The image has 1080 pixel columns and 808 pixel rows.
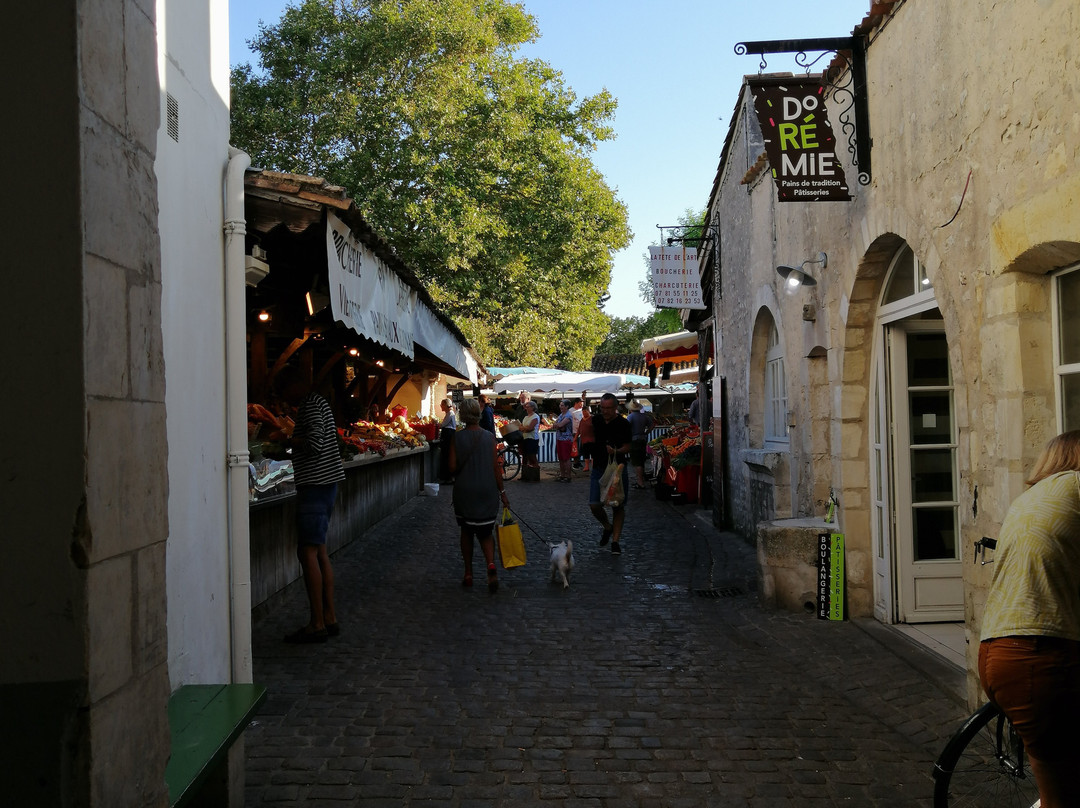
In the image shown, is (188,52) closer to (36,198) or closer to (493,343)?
(36,198)

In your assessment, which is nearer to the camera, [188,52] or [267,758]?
[267,758]

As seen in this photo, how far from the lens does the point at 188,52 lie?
4.68 meters

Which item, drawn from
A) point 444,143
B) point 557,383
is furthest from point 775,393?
point 444,143

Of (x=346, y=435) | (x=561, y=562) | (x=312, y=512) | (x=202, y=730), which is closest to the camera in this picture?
(x=202, y=730)

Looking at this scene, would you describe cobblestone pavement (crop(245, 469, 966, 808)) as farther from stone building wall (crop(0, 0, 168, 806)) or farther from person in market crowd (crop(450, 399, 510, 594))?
stone building wall (crop(0, 0, 168, 806))

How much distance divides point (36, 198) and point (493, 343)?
26153 millimetres

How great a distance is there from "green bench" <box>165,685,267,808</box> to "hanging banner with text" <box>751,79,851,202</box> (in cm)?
482

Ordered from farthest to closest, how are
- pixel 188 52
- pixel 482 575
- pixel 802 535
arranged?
pixel 482 575 < pixel 802 535 < pixel 188 52

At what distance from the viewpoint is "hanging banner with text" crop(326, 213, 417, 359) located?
6.01 metres

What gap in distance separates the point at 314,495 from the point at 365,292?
63.8 inches

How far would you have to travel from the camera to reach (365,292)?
703 cm

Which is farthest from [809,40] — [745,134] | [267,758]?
[267,758]

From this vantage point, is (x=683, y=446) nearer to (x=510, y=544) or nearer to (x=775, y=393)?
(x=775, y=393)

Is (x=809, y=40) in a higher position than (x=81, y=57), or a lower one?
higher
